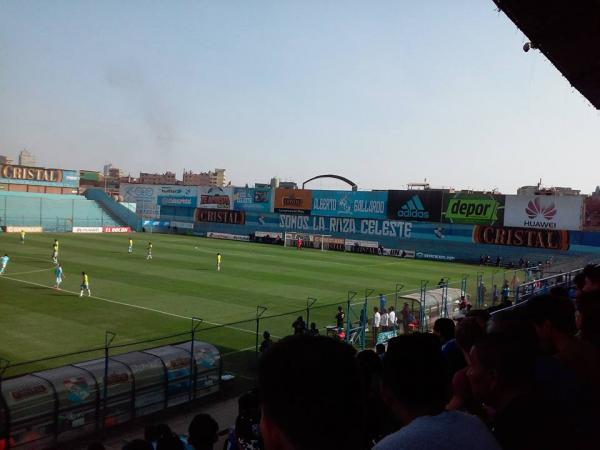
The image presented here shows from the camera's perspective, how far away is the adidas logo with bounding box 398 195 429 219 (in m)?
62.5

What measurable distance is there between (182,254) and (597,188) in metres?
90.9

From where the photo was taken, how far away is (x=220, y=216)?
3093 inches

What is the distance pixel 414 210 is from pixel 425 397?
6193cm

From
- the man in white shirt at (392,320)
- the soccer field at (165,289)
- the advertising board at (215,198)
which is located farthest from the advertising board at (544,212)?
the man in white shirt at (392,320)

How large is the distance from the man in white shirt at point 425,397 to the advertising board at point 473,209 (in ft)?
191

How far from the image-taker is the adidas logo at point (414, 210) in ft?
205

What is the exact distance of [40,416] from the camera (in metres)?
10.2

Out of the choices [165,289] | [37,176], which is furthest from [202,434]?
[37,176]

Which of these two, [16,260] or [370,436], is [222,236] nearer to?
[16,260]

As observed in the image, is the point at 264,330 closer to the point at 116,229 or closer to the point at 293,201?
the point at 293,201

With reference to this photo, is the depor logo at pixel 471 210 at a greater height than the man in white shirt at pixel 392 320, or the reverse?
the depor logo at pixel 471 210

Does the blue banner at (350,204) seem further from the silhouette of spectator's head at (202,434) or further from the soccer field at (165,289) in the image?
the silhouette of spectator's head at (202,434)

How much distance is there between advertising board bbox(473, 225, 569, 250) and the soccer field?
660 cm

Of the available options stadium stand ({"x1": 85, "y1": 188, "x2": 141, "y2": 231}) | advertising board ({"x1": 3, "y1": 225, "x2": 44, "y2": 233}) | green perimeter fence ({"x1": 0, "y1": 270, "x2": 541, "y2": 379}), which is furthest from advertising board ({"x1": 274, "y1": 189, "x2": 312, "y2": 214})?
green perimeter fence ({"x1": 0, "y1": 270, "x2": 541, "y2": 379})
